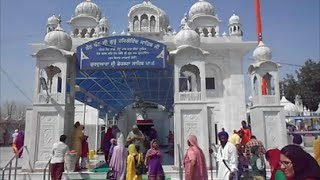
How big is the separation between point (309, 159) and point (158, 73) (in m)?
9.75

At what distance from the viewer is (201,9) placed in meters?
26.2

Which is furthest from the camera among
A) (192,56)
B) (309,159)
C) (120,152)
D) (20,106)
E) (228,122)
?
(20,106)

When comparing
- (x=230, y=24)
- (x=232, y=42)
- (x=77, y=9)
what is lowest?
(x=232, y=42)

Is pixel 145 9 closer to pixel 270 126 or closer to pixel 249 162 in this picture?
pixel 270 126

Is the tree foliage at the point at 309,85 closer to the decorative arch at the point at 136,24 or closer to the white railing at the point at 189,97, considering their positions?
the decorative arch at the point at 136,24

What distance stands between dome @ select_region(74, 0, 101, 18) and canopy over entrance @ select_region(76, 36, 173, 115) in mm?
12594

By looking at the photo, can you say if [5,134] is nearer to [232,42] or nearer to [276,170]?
[232,42]

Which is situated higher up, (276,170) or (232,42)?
(232,42)

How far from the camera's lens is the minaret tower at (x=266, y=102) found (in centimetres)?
1016

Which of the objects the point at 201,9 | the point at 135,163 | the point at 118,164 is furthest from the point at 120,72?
the point at 201,9

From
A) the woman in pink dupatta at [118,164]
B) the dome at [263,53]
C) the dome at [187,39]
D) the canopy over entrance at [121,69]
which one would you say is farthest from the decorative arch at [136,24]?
the woman in pink dupatta at [118,164]

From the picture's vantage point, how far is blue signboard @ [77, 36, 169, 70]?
942cm

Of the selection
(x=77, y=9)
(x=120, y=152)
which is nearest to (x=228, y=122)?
(x=120, y=152)

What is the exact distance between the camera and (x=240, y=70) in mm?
21297
